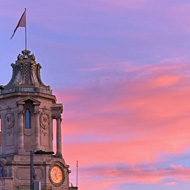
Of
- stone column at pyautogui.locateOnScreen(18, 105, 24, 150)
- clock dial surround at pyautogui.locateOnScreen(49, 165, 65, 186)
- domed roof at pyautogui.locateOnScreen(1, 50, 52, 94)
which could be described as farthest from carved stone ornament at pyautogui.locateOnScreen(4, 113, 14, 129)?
clock dial surround at pyautogui.locateOnScreen(49, 165, 65, 186)

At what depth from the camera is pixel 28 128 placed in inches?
4727

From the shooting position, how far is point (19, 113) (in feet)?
390

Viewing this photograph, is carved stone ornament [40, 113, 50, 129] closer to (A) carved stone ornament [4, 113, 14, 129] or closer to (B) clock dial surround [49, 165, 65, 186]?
(A) carved stone ornament [4, 113, 14, 129]

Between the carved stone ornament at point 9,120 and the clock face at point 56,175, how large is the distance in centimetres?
817

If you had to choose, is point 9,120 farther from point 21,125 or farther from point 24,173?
point 24,173

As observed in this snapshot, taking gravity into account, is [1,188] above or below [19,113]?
below

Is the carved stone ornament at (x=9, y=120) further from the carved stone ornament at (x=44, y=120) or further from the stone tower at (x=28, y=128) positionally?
the carved stone ornament at (x=44, y=120)

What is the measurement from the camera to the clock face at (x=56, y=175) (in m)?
119

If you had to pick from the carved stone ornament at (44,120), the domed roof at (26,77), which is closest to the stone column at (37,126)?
the carved stone ornament at (44,120)

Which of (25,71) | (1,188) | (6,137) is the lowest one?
(1,188)

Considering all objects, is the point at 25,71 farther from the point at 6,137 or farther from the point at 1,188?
the point at 1,188

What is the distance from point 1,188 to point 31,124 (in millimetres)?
10156

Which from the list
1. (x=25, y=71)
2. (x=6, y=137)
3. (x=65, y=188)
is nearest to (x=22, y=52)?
(x=25, y=71)

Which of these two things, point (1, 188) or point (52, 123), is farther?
point (52, 123)
